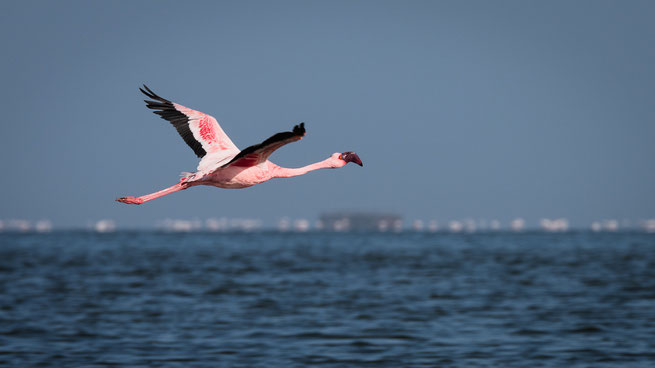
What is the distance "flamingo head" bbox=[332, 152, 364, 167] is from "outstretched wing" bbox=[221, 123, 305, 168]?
1343mm

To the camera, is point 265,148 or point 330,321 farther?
point 330,321

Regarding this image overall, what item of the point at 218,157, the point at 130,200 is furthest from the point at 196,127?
the point at 130,200

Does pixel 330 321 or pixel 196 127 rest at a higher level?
pixel 196 127

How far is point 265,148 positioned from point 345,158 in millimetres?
1982

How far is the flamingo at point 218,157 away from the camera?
45.3 ft

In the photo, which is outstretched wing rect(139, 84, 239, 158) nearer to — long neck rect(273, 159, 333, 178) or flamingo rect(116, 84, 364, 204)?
flamingo rect(116, 84, 364, 204)

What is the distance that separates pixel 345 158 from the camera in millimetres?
14609

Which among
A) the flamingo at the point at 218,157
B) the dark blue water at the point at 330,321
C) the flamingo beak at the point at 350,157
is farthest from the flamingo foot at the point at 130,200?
the dark blue water at the point at 330,321

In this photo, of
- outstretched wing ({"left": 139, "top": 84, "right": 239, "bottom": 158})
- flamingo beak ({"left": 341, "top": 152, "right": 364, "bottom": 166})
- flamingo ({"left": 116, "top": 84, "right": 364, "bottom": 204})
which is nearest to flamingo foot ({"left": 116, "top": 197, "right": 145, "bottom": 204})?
flamingo ({"left": 116, "top": 84, "right": 364, "bottom": 204})

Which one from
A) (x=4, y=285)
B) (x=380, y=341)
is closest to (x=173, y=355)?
(x=380, y=341)

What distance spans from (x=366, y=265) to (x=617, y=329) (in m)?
41.4

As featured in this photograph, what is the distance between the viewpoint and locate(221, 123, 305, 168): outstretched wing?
11.5 meters

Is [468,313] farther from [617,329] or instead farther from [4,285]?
[4,285]

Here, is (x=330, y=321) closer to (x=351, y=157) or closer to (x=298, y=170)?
(x=298, y=170)
